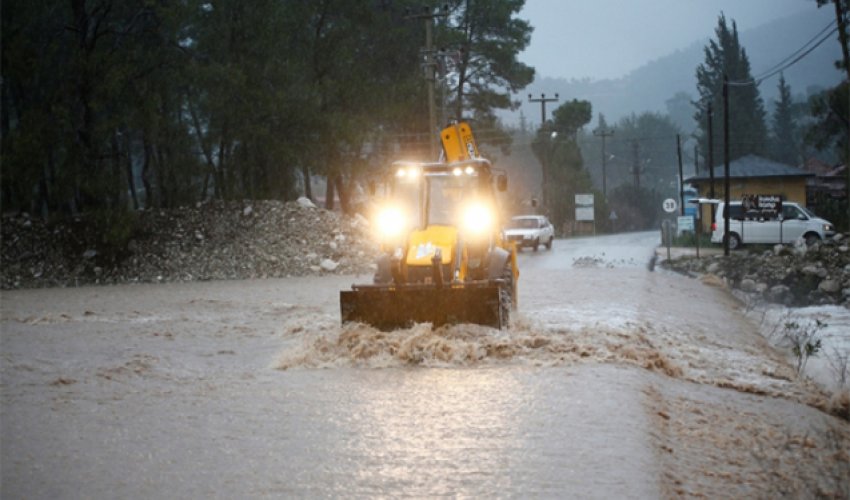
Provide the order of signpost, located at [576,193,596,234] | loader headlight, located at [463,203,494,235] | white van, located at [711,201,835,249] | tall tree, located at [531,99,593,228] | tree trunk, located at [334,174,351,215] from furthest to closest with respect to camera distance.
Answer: tall tree, located at [531,99,593,228] < signpost, located at [576,193,596,234] < tree trunk, located at [334,174,351,215] < white van, located at [711,201,835,249] < loader headlight, located at [463,203,494,235]

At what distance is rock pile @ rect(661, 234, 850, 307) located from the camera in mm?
25719

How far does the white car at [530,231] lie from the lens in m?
46.7

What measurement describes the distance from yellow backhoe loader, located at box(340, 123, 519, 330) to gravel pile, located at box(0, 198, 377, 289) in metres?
17.8

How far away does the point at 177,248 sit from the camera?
3569 centimetres

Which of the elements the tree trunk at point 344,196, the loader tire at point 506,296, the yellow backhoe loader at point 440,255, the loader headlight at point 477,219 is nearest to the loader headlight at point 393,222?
the yellow backhoe loader at point 440,255

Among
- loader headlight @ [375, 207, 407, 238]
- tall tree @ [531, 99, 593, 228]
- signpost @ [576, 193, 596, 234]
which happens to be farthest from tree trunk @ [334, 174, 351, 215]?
loader headlight @ [375, 207, 407, 238]

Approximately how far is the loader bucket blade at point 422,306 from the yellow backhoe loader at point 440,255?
0.01 m

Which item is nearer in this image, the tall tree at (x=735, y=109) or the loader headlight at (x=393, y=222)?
the loader headlight at (x=393, y=222)

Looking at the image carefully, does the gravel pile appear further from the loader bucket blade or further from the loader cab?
the loader bucket blade

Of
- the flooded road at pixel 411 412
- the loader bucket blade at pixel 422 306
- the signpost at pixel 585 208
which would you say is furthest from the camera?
the signpost at pixel 585 208

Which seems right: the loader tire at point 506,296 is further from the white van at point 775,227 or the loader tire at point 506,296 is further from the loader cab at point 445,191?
the white van at point 775,227

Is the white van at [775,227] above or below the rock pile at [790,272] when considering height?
above

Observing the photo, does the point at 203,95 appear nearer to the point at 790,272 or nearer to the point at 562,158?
the point at 790,272

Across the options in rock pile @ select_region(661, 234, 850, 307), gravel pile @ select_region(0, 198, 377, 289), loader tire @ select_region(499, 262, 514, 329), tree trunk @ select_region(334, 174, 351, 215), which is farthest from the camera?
tree trunk @ select_region(334, 174, 351, 215)
